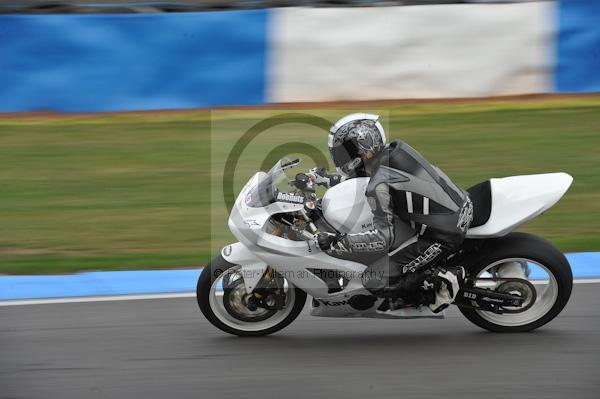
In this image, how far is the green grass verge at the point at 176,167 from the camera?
807cm

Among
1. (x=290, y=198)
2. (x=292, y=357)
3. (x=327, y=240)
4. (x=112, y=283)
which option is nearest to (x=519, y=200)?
(x=327, y=240)

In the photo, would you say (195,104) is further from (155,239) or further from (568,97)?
(568,97)

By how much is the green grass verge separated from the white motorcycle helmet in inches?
99.4

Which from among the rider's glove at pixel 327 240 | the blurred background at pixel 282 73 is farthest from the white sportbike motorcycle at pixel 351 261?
the blurred background at pixel 282 73

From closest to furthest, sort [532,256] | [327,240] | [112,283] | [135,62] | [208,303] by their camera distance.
Result: [327,240] < [532,256] < [208,303] < [112,283] < [135,62]

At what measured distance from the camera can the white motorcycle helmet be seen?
215 inches

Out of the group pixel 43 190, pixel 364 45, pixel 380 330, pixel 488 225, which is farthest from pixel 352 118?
pixel 364 45

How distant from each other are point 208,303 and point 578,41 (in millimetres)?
7247

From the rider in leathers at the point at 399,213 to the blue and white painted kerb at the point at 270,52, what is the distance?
18.8ft

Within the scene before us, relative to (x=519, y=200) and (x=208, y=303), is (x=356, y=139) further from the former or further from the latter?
(x=208, y=303)

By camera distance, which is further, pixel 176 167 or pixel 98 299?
pixel 176 167

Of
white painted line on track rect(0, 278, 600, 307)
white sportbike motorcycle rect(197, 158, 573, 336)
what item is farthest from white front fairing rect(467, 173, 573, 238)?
white painted line on track rect(0, 278, 600, 307)

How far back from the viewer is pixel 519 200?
560 cm

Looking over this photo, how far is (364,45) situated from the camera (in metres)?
11.1
